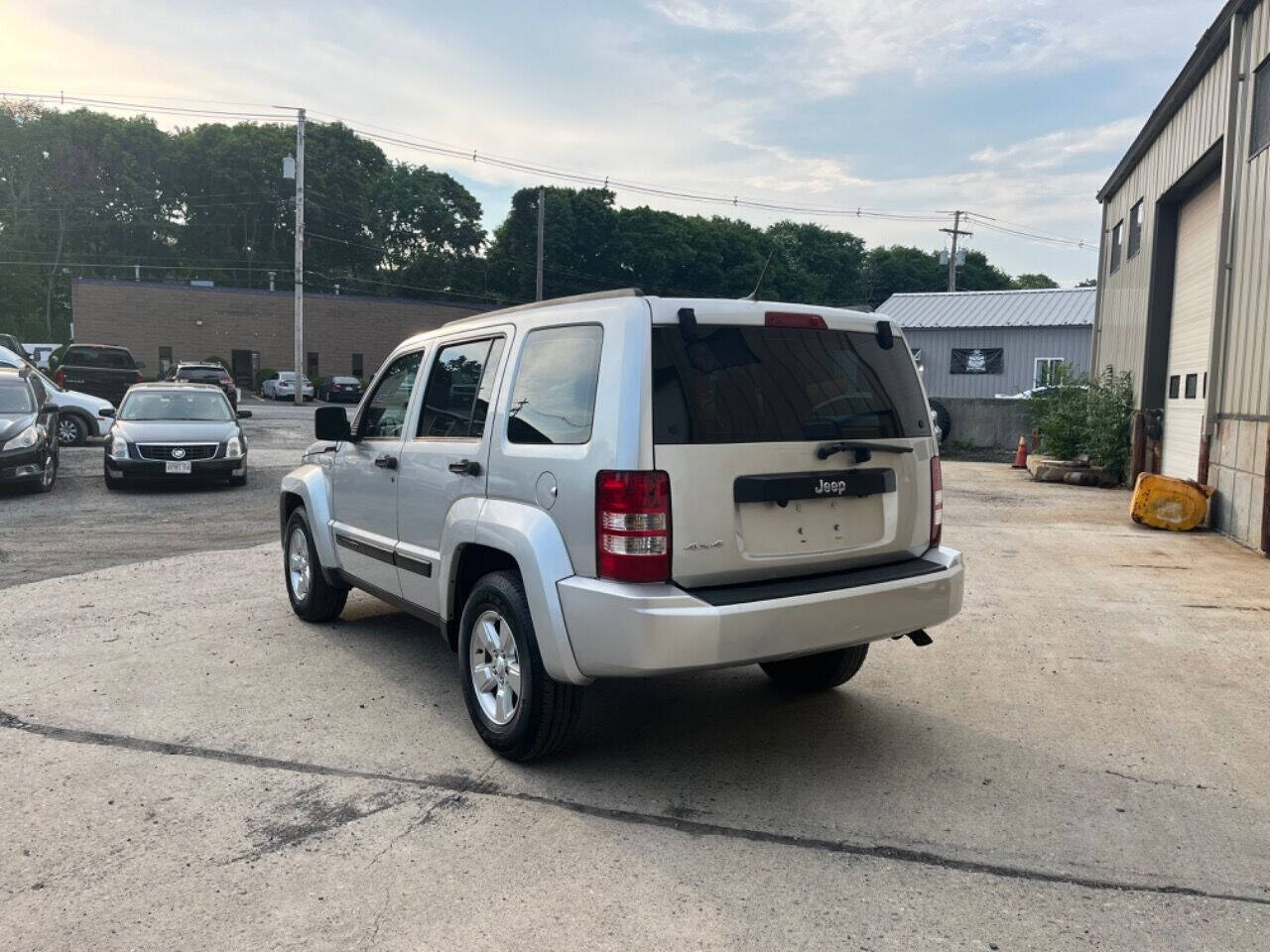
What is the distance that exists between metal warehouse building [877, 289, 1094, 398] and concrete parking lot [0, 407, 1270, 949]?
89.9 ft

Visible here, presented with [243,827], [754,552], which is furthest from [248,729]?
[754,552]

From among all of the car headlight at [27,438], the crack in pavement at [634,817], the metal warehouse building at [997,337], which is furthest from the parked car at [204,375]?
the crack in pavement at [634,817]

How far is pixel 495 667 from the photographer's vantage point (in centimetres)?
428

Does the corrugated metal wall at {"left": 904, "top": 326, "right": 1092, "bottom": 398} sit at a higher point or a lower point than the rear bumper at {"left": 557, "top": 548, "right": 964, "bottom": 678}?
higher

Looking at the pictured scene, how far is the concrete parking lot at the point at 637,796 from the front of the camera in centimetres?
299

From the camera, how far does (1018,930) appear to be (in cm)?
292

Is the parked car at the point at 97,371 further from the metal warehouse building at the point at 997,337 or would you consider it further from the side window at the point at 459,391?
the metal warehouse building at the point at 997,337

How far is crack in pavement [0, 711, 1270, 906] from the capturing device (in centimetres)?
322

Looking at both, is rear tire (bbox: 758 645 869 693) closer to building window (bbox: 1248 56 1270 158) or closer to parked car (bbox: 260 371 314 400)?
building window (bbox: 1248 56 1270 158)

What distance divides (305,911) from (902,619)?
2558mm

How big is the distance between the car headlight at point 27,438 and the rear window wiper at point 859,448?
1181 centimetres

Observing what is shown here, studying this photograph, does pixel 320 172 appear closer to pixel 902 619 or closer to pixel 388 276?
pixel 388 276

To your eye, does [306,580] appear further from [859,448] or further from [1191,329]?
[1191,329]

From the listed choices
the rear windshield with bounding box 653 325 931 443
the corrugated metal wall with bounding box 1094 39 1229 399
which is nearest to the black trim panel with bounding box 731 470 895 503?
the rear windshield with bounding box 653 325 931 443
